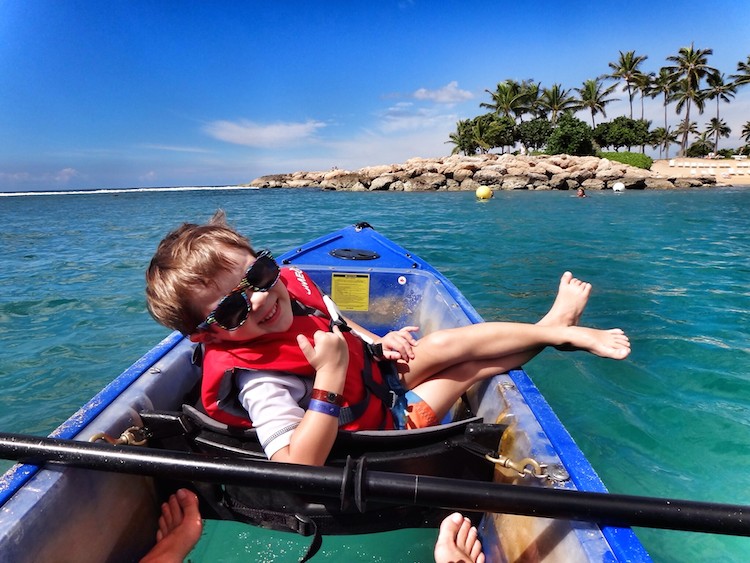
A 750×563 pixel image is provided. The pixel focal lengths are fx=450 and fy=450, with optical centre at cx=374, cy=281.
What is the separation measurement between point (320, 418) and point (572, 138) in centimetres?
4492

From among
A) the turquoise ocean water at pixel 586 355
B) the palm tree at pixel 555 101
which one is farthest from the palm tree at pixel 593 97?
the turquoise ocean water at pixel 586 355

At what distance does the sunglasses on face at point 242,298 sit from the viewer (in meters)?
1.36

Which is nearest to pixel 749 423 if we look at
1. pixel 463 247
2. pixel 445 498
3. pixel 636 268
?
pixel 445 498

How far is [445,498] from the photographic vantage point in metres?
1.08

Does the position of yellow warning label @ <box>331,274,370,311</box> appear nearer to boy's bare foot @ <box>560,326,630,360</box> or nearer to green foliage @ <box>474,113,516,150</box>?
boy's bare foot @ <box>560,326,630,360</box>

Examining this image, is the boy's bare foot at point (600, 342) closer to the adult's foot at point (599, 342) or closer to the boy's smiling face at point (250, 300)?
the adult's foot at point (599, 342)

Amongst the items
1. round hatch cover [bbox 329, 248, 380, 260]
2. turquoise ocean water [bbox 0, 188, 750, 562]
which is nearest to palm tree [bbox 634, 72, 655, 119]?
turquoise ocean water [bbox 0, 188, 750, 562]

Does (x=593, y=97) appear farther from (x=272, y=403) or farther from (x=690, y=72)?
(x=272, y=403)

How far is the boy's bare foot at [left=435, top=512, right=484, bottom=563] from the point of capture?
56.5 inches

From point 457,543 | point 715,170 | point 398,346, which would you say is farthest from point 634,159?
point 457,543

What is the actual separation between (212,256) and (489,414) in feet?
4.17

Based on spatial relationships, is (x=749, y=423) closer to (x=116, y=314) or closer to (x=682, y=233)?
(x=116, y=314)

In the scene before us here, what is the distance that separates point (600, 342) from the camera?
2.12m

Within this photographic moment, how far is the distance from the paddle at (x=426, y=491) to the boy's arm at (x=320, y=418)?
154 millimetres
